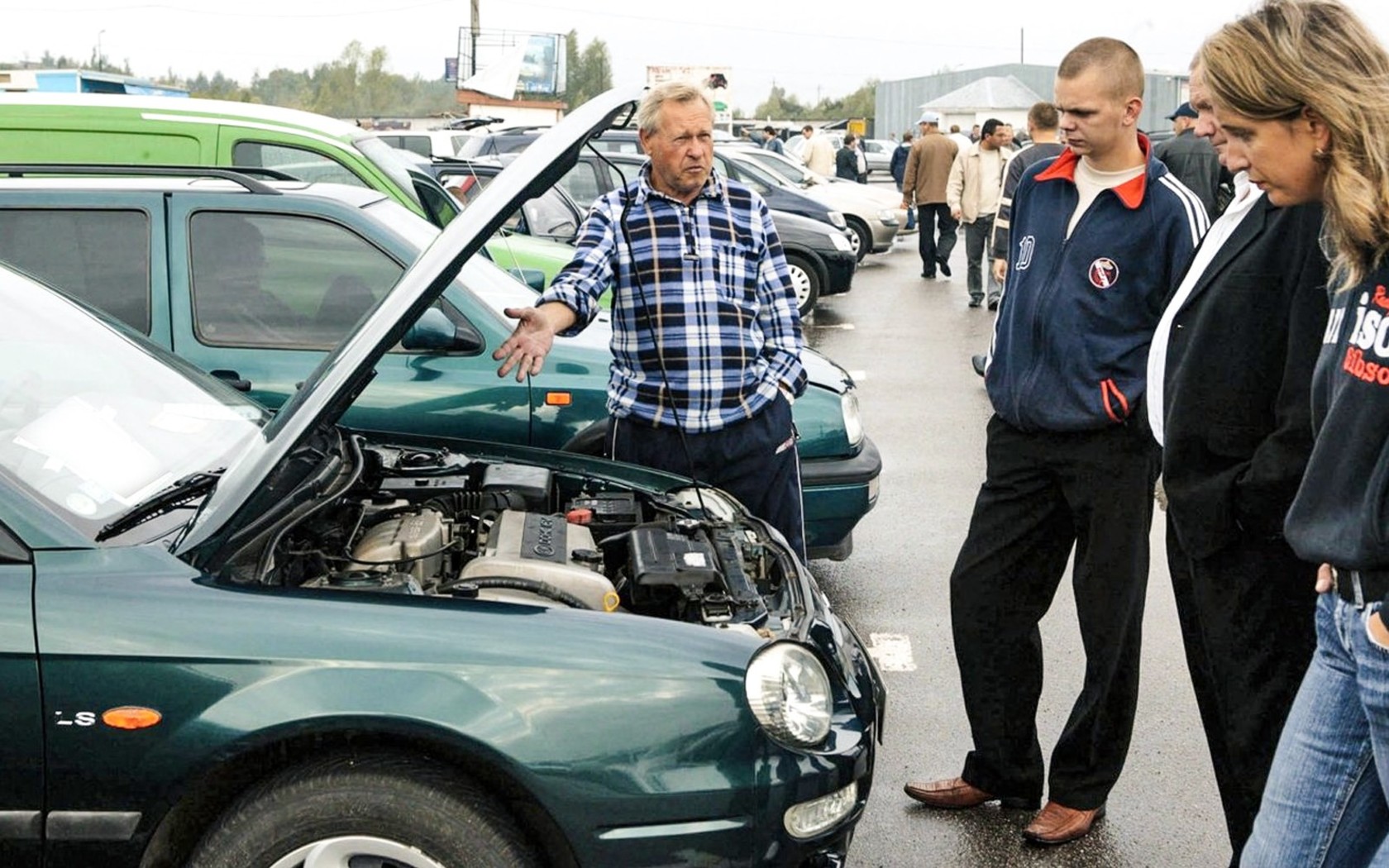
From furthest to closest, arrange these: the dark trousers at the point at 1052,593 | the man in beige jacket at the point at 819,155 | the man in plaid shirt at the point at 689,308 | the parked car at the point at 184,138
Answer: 1. the man in beige jacket at the point at 819,155
2. the parked car at the point at 184,138
3. the man in plaid shirt at the point at 689,308
4. the dark trousers at the point at 1052,593

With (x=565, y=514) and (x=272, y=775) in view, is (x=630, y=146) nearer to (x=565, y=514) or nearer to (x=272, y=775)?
(x=565, y=514)

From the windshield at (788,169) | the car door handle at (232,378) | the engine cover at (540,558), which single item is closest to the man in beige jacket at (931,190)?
the windshield at (788,169)

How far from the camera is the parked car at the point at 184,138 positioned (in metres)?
7.12

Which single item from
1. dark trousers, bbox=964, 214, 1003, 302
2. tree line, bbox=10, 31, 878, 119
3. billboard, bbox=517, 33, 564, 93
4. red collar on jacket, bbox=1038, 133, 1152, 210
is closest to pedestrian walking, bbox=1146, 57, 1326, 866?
red collar on jacket, bbox=1038, 133, 1152, 210

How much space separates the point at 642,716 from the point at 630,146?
1313cm

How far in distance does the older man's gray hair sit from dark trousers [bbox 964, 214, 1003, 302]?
1011cm

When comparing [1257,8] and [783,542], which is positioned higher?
[1257,8]

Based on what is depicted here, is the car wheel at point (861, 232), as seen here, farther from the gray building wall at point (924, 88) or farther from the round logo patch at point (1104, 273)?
the gray building wall at point (924, 88)

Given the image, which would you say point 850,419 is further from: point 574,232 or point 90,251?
point 574,232

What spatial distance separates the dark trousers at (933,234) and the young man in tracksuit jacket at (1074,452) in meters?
13.1

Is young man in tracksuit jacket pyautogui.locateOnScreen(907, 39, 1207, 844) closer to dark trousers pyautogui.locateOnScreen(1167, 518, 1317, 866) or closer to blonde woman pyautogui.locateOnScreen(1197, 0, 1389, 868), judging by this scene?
dark trousers pyautogui.locateOnScreen(1167, 518, 1317, 866)

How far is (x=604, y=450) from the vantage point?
5012 millimetres

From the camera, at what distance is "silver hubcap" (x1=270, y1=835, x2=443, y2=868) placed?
8.39 feet

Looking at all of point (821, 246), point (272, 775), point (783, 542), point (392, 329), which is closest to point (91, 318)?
point (392, 329)
